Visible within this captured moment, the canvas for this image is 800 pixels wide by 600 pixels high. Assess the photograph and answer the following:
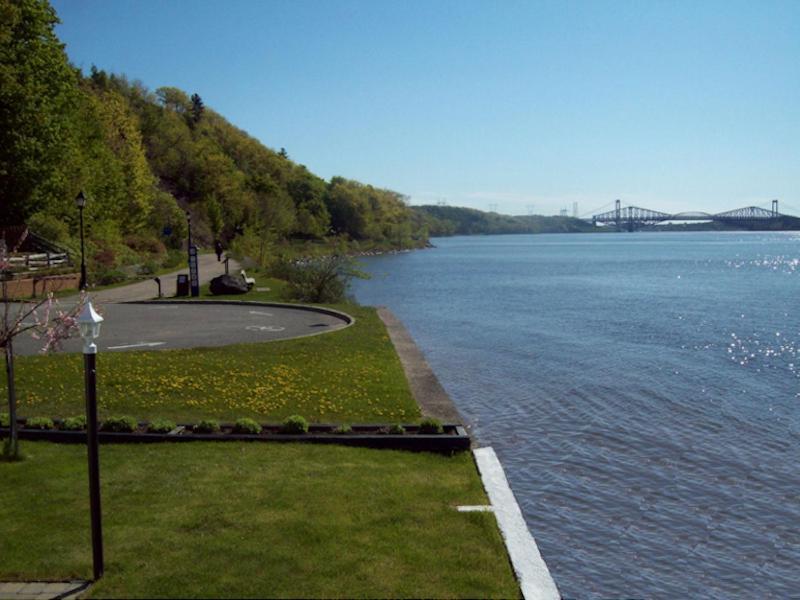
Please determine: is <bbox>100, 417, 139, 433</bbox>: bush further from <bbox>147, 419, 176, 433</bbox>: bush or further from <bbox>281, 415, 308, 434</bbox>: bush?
<bbox>281, 415, 308, 434</bbox>: bush

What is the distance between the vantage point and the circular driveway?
811 inches

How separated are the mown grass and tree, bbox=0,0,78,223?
77.8 feet

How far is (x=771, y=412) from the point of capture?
17234mm

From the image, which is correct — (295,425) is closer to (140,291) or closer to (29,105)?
(140,291)

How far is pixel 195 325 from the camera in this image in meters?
24.4

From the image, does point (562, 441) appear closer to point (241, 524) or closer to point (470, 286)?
point (241, 524)

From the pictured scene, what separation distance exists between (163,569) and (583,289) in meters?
52.8

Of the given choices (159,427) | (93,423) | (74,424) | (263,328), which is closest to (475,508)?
(93,423)

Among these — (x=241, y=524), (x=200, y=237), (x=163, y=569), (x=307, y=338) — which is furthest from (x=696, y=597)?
(x=200, y=237)

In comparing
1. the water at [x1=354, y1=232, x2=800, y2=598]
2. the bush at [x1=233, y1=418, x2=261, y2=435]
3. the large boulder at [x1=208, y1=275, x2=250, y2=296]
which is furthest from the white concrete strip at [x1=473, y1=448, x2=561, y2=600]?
the large boulder at [x1=208, y1=275, x2=250, y2=296]

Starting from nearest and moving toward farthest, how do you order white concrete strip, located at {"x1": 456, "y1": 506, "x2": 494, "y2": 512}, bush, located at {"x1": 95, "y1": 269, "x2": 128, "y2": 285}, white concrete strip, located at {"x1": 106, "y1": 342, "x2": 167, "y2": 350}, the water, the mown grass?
1. white concrete strip, located at {"x1": 456, "y1": 506, "x2": 494, "y2": 512}
2. the water
3. the mown grass
4. white concrete strip, located at {"x1": 106, "y1": 342, "x2": 167, "y2": 350}
5. bush, located at {"x1": 95, "y1": 269, "x2": 128, "y2": 285}

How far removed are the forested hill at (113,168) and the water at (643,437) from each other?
2213 centimetres

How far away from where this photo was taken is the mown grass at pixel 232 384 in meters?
13.3

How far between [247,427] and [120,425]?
2.01m
